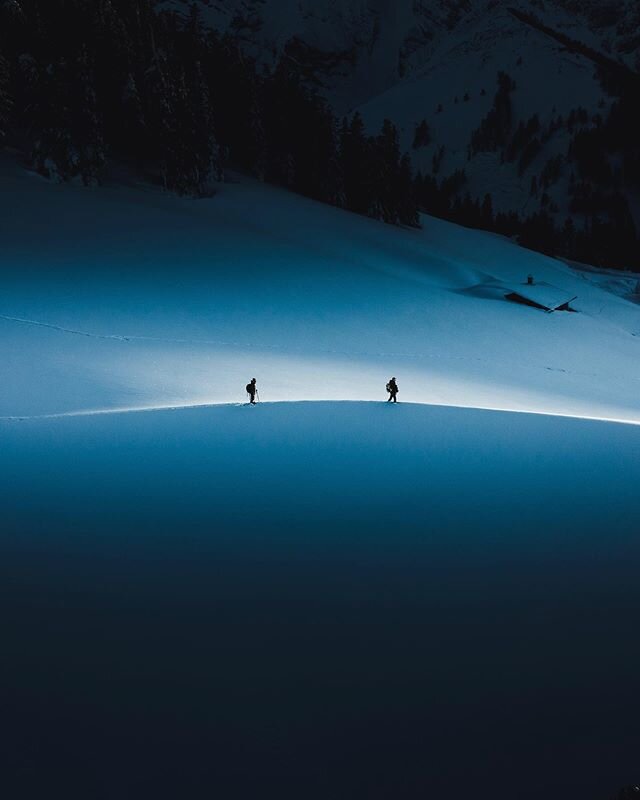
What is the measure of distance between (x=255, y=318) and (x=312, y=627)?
66.6ft

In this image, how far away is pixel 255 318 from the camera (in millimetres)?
25625

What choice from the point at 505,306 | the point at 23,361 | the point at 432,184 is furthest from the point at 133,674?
the point at 432,184

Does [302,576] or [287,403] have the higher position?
[287,403]

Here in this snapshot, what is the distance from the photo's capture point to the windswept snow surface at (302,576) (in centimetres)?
469

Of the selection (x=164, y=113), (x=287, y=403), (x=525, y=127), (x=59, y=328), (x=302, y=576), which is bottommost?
(x=302, y=576)

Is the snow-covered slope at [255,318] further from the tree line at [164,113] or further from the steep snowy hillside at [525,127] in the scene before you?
the steep snowy hillside at [525,127]

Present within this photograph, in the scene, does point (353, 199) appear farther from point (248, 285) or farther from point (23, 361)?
point (23, 361)

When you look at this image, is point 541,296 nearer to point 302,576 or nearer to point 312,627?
point 302,576

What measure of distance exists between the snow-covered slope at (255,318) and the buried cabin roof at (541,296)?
→ 748 millimetres

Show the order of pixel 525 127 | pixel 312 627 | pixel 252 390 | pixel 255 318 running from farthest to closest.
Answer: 1. pixel 525 127
2. pixel 255 318
3. pixel 252 390
4. pixel 312 627

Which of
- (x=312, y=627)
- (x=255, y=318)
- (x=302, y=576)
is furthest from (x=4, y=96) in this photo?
(x=312, y=627)

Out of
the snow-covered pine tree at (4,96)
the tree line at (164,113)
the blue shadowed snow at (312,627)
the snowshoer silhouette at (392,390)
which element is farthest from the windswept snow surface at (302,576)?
the snow-covered pine tree at (4,96)

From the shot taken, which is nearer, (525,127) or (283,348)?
(283,348)

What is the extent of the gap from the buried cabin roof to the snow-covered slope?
0.75 m
